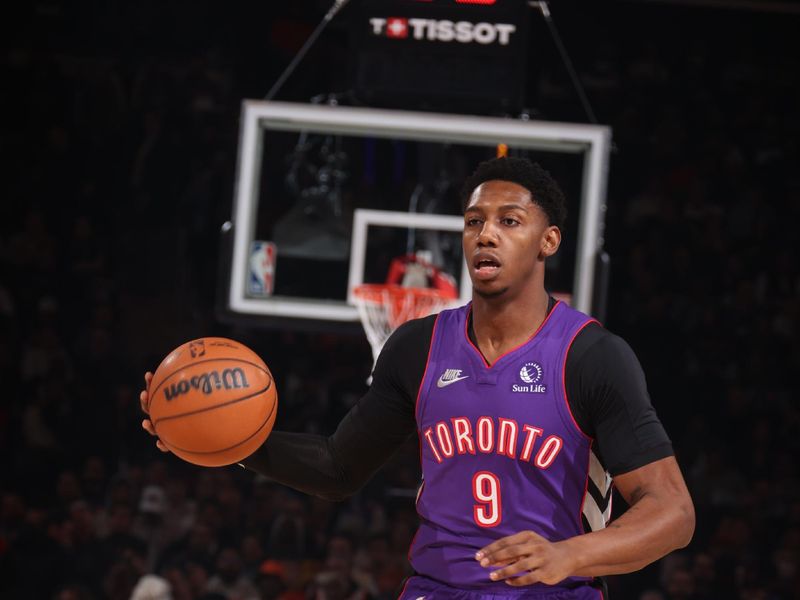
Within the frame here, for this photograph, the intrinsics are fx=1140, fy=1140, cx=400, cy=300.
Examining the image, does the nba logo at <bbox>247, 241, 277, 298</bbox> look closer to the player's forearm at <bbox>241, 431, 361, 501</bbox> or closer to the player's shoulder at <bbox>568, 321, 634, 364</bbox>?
the player's forearm at <bbox>241, 431, 361, 501</bbox>

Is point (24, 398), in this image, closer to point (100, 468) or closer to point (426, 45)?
point (100, 468)

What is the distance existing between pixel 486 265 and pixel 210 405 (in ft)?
2.52

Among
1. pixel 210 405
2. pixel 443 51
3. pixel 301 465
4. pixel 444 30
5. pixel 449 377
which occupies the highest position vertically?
pixel 444 30

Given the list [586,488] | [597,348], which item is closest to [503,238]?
[597,348]

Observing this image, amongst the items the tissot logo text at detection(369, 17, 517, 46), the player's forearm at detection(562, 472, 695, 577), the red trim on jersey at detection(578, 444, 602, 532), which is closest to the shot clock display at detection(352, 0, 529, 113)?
the tissot logo text at detection(369, 17, 517, 46)

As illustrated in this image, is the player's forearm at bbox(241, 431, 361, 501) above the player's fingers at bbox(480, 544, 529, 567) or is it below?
above

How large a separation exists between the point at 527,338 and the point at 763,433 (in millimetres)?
5858

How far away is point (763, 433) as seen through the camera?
321 inches

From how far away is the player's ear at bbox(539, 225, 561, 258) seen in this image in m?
2.86

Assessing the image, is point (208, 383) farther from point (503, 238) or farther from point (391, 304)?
point (391, 304)

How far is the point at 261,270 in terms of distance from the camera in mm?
5418

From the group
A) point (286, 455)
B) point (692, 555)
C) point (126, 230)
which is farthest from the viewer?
point (126, 230)

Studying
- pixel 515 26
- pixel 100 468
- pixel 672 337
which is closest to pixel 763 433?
pixel 672 337

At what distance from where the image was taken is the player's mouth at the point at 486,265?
278 centimetres
